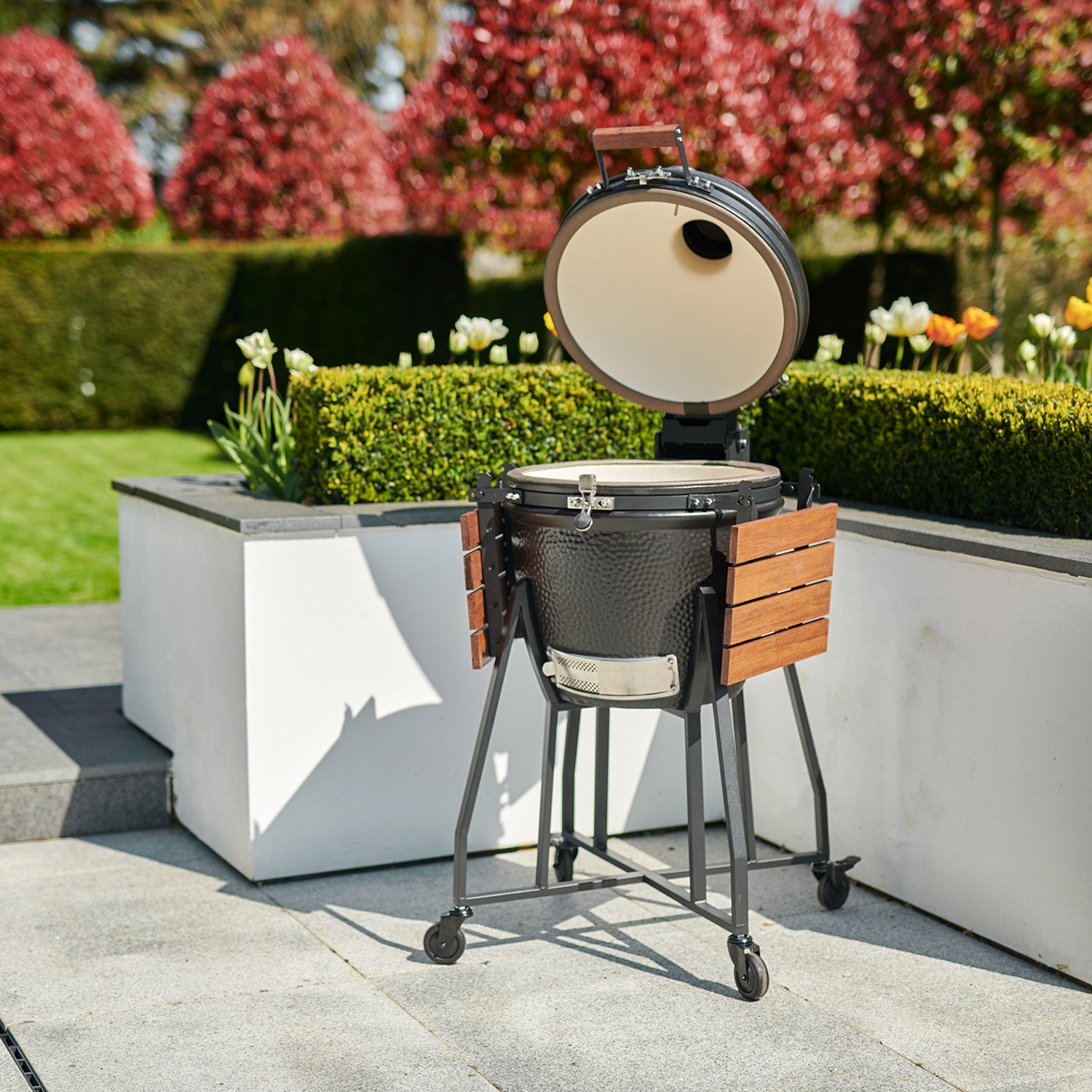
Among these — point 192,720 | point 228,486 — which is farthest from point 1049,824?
point 228,486

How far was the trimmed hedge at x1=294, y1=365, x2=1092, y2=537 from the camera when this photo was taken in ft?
10.9

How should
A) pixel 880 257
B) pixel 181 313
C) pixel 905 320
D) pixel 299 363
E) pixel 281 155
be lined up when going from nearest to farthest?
pixel 299 363, pixel 905 320, pixel 880 257, pixel 181 313, pixel 281 155

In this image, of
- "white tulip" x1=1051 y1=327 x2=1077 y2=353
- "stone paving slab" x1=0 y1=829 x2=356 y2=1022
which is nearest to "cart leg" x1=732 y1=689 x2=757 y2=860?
"stone paving slab" x1=0 y1=829 x2=356 y2=1022

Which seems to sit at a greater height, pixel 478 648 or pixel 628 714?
pixel 478 648

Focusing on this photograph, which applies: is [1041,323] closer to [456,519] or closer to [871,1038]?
[456,519]

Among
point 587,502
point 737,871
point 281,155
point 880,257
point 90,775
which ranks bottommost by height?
point 90,775

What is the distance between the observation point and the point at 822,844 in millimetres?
3303

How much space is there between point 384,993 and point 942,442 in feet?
6.25

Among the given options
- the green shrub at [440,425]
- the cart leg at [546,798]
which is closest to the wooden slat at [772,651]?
the cart leg at [546,798]

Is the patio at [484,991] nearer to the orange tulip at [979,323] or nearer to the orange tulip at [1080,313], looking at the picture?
the orange tulip at [979,323]

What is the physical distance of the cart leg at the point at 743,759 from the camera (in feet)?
10.3

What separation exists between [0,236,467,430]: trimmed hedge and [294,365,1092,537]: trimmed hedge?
9084 mm

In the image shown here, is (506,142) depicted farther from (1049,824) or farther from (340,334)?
(1049,824)

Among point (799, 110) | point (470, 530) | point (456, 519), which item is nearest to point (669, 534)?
point (470, 530)
